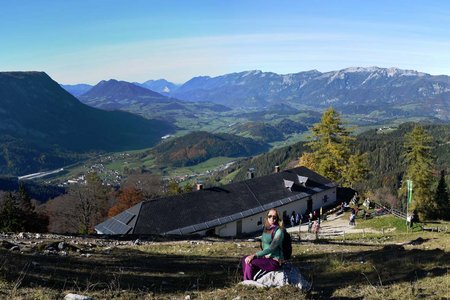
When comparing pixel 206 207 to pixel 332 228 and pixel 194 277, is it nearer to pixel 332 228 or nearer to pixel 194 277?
pixel 332 228

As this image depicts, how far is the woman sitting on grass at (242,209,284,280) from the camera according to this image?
28.2 ft

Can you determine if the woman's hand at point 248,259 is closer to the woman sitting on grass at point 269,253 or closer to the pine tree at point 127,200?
the woman sitting on grass at point 269,253

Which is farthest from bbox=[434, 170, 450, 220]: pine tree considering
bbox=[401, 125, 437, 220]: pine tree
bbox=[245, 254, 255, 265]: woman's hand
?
bbox=[245, 254, 255, 265]: woman's hand

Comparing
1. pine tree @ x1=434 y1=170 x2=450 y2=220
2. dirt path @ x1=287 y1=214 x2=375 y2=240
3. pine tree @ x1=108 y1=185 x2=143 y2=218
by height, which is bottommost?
pine tree @ x1=108 y1=185 x2=143 y2=218

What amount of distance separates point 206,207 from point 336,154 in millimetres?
22894

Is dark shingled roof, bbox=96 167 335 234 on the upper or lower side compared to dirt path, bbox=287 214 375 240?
upper

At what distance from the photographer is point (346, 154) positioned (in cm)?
5466

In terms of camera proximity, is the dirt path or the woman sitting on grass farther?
the dirt path

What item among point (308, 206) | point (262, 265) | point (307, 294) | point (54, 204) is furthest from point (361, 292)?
point (54, 204)

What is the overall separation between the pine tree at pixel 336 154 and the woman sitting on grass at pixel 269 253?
45.9 meters

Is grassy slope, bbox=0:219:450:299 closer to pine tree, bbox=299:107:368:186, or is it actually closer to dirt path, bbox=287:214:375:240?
dirt path, bbox=287:214:375:240

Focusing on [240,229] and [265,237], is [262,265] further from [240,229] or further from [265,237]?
[240,229]

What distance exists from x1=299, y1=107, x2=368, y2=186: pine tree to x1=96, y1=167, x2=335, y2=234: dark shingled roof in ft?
24.9

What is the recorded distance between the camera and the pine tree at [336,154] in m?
53.0
